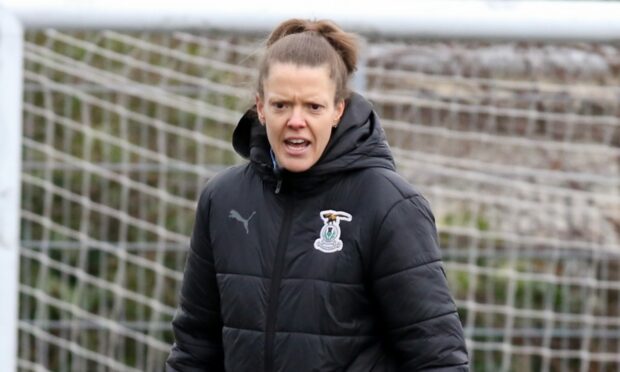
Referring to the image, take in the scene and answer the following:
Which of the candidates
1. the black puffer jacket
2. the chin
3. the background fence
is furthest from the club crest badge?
the background fence

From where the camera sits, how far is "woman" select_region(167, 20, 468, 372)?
262cm

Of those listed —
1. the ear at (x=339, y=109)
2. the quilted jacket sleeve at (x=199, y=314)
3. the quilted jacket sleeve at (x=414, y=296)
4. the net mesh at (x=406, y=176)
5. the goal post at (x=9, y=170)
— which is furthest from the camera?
the net mesh at (x=406, y=176)

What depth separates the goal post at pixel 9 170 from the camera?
378 centimetres

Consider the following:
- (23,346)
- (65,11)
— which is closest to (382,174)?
(65,11)

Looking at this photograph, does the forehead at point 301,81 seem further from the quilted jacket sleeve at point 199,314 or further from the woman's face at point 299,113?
the quilted jacket sleeve at point 199,314

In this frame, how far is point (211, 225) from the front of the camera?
282 cm

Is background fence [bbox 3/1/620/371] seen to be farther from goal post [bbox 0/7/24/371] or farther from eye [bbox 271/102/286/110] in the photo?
eye [bbox 271/102/286/110]

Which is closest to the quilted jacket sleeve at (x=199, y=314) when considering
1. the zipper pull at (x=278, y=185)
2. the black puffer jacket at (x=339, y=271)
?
the black puffer jacket at (x=339, y=271)

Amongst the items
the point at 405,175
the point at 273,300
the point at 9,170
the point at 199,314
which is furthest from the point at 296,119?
the point at 405,175

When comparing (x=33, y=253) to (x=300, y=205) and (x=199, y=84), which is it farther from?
(x=300, y=205)

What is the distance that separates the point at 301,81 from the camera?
8.68 ft

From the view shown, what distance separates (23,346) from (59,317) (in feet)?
1.00

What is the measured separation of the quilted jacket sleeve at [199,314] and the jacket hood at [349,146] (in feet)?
0.62

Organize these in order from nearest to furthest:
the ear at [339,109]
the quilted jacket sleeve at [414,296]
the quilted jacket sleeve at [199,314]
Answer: the quilted jacket sleeve at [414,296] → the ear at [339,109] → the quilted jacket sleeve at [199,314]
